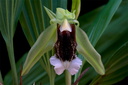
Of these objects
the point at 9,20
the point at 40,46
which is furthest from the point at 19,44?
the point at 40,46

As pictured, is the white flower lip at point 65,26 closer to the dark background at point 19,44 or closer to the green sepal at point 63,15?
the green sepal at point 63,15

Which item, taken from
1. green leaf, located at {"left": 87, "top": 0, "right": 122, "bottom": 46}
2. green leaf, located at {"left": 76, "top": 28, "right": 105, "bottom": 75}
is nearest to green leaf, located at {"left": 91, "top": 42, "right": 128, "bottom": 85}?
green leaf, located at {"left": 87, "top": 0, "right": 122, "bottom": 46}

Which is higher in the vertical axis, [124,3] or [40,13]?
[40,13]

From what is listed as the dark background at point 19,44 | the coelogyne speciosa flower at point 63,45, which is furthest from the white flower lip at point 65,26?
the dark background at point 19,44

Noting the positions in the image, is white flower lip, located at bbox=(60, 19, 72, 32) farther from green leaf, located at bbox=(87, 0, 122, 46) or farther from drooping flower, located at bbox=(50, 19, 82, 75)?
green leaf, located at bbox=(87, 0, 122, 46)

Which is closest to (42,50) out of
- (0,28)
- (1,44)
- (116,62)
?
(0,28)

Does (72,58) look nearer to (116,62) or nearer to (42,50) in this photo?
(42,50)

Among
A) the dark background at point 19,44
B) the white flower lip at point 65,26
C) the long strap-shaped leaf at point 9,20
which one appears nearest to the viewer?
the white flower lip at point 65,26

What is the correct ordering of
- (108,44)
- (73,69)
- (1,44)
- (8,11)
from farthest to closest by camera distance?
1. (1,44)
2. (108,44)
3. (8,11)
4. (73,69)
